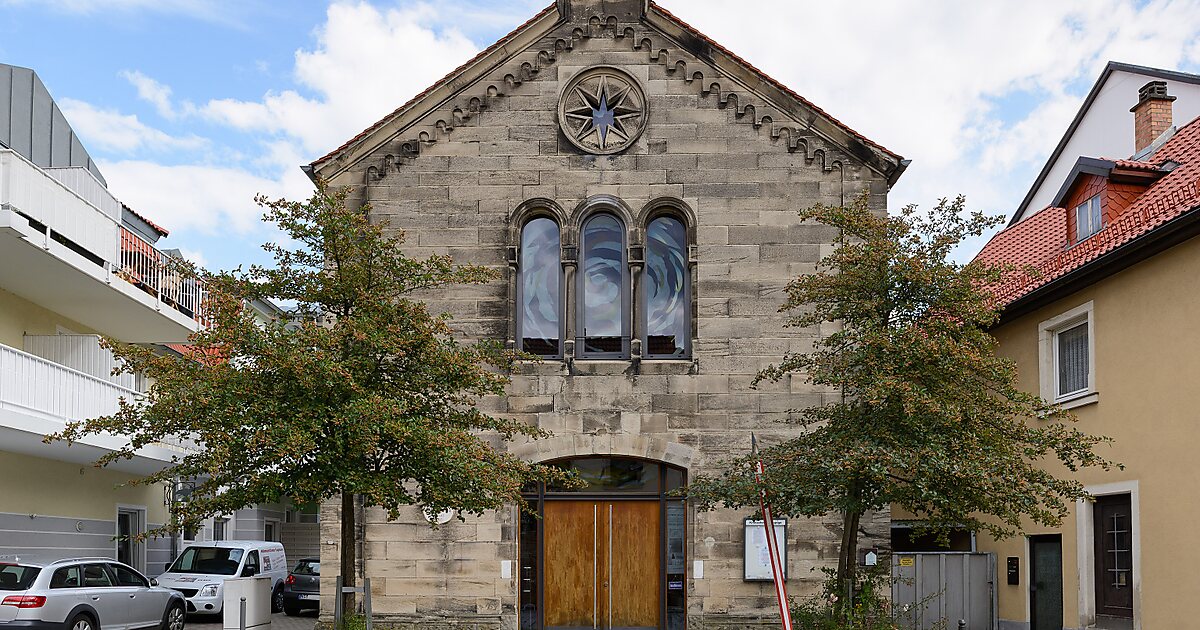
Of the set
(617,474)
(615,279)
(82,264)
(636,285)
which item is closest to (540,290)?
(615,279)

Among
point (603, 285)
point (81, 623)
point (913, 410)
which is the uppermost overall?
point (603, 285)

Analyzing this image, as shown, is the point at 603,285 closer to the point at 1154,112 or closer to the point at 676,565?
the point at 676,565

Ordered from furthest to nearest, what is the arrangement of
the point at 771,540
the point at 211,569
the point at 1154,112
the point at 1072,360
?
1. the point at 211,569
2. the point at 1154,112
3. the point at 1072,360
4. the point at 771,540

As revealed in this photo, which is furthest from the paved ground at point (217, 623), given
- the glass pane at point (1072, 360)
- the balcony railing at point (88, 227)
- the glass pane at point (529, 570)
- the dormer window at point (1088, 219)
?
the dormer window at point (1088, 219)

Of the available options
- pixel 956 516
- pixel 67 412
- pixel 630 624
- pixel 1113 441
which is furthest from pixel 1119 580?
pixel 67 412

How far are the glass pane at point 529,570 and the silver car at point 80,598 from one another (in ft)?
21.2

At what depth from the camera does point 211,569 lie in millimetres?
27141

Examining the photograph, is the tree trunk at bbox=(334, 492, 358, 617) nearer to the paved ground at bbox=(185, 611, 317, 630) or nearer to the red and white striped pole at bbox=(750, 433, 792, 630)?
the red and white striped pole at bbox=(750, 433, 792, 630)

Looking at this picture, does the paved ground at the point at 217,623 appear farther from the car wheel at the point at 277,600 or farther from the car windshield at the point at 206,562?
the car wheel at the point at 277,600

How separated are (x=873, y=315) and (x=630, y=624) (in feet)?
24.0

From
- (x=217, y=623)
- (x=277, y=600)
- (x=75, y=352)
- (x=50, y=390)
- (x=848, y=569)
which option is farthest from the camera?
(x=277, y=600)

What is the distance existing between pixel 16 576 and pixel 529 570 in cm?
786

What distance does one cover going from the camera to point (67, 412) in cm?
2200

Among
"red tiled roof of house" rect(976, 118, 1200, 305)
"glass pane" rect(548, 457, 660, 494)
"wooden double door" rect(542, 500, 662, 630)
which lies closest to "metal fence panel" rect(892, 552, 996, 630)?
"red tiled roof of house" rect(976, 118, 1200, 305)
